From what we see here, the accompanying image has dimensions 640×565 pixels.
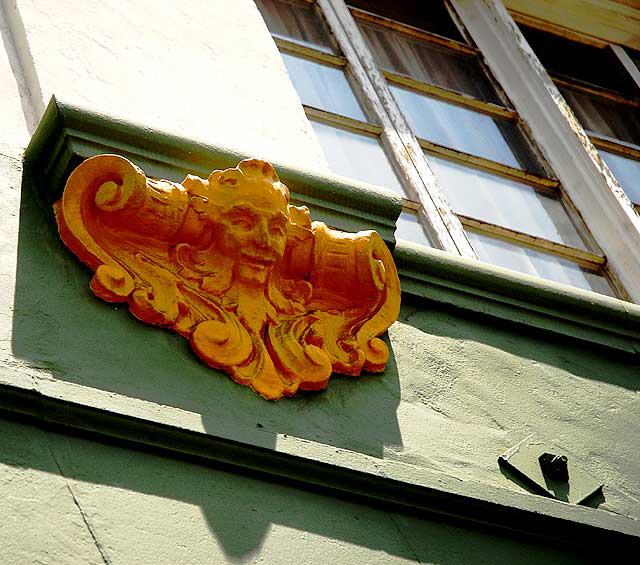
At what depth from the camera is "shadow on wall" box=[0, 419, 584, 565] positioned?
2475 mm

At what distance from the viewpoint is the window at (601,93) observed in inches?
248

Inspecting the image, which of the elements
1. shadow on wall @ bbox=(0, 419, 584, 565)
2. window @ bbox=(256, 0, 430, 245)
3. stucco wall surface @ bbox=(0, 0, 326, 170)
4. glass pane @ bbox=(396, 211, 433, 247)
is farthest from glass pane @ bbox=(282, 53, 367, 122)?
shadow on wall @ bbox=(0, 419, 584, 565)

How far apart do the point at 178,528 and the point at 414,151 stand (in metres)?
2.93

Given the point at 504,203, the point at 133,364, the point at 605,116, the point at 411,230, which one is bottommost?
the point at 133,364

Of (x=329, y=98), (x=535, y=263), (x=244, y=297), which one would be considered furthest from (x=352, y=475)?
(x=329, y=98)

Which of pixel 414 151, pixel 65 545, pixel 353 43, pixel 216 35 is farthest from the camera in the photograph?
pixel 353 43

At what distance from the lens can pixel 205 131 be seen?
3.71 m

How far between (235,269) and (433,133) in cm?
262

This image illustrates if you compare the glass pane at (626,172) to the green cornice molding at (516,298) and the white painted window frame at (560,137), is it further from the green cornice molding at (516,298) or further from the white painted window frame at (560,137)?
the green cornice molding at (516,298)

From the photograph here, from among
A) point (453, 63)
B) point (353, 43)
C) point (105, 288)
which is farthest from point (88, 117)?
point (453, 63)

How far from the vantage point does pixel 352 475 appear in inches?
112

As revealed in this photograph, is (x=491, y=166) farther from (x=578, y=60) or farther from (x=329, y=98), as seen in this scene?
(x=578, y=60)

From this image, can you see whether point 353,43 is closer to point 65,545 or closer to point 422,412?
point 422,412

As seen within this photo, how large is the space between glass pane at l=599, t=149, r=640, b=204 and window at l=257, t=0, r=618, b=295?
508 millimetres
